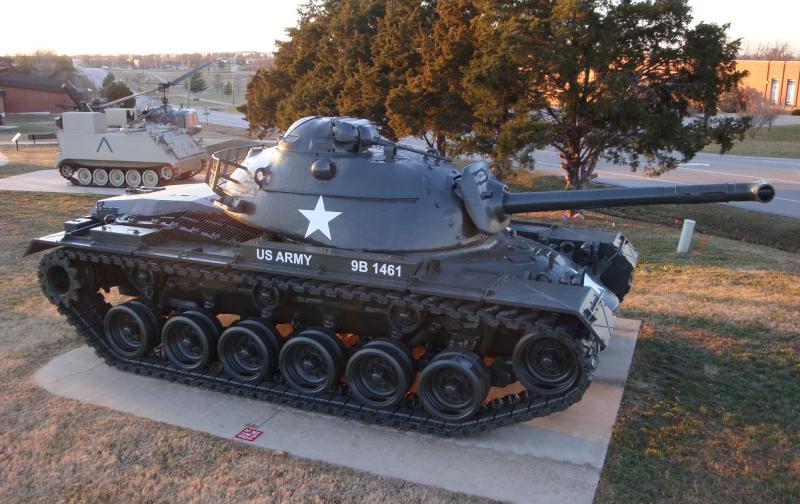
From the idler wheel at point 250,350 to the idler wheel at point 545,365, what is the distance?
3150 mm

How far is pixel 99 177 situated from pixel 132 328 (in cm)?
1838

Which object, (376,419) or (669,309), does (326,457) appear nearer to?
(376,419)

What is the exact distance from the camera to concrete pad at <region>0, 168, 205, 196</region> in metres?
24.9

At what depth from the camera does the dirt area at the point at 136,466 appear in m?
6.87

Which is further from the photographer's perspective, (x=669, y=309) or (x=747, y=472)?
(x=669, y=309)

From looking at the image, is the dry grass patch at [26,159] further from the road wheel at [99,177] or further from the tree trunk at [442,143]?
the tree trunk at [442,143]

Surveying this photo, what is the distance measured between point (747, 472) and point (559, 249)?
3849 millimetres

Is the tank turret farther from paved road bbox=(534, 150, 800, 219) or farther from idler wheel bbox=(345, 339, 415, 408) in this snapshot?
paved road bbox=(534, 150, 800, 219)

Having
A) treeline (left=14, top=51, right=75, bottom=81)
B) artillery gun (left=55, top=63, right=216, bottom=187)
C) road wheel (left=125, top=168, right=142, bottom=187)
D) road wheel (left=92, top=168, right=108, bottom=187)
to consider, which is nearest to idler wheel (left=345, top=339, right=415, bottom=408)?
artillery gun (left=55, top=63, right=216, bottom=187)

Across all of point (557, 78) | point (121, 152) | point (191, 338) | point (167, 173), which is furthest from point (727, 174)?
point (191, 338)

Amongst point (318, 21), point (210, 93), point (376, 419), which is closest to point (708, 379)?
point (376, 419)

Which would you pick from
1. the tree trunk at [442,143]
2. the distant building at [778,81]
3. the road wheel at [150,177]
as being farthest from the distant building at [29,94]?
the distant building at [778,81]

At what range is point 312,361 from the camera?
28.8ft

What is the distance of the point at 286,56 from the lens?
2939 centimetres
